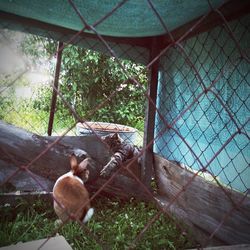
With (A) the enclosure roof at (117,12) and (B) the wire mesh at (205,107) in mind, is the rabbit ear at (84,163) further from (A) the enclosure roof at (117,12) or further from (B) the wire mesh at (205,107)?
(A) the enclosure roof at (117,12)

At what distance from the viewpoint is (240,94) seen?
232cm

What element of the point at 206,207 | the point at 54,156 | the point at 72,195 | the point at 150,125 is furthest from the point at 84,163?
the point at 206,207

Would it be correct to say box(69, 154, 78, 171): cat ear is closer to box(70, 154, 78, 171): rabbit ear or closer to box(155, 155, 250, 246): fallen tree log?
box(70, 154, 78, 171): rabbit ear

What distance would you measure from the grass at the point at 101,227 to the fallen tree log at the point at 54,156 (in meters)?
0.18

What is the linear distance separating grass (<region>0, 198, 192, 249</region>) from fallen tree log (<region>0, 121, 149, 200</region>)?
18 cm

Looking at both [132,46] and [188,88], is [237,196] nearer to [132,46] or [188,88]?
[188,88]

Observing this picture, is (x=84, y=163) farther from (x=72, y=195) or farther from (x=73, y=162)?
(x=72, y=195)

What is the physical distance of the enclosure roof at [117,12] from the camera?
6.12 feet

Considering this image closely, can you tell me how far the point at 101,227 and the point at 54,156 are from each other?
2.66ft

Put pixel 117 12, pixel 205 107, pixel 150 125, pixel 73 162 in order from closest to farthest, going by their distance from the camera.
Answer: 1. pixel 117 12
2. pixel 73 162
3. pixel 205 107
4. pixel 150 125

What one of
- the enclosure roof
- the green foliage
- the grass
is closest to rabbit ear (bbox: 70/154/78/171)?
the grass

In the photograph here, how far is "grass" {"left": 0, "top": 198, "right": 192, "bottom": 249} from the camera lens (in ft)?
7.41

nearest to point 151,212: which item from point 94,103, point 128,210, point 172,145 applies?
point 128,210

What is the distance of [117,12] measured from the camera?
202 cm
